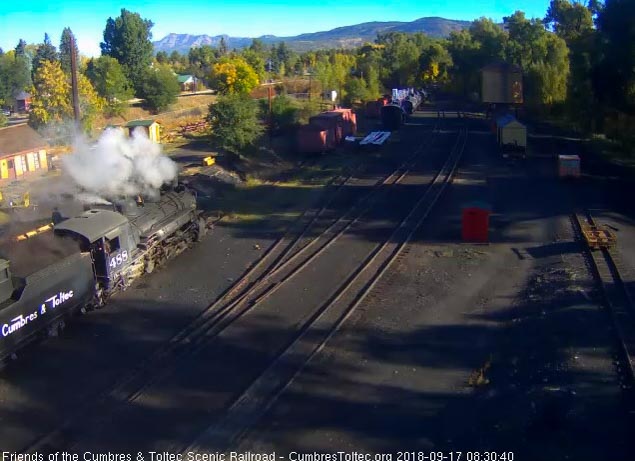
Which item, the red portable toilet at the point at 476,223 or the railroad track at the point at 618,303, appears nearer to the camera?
the railroad track at the point at 618,303

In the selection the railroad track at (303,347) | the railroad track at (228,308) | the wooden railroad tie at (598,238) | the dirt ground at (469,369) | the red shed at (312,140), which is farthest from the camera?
the red shed at (312,140)

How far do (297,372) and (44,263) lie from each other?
5.39m

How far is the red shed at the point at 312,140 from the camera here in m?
35.4

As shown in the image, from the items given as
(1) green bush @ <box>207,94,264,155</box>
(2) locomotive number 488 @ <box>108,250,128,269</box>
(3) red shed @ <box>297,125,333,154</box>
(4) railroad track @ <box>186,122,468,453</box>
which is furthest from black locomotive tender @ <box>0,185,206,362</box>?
(3) red shed @ <box>297,125,333,154</box>

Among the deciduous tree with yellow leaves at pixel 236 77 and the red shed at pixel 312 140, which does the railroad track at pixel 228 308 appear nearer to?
the red shed at pixel 312 140

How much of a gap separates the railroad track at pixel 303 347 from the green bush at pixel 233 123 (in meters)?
13.5

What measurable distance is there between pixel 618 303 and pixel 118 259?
37.7 ft

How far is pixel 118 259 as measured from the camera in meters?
13.8

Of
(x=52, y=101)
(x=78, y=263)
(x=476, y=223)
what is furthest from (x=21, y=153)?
(x=476, y=223)

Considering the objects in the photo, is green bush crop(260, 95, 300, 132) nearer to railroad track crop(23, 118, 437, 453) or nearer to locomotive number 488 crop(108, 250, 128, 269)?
railroad track crop(23, 118, 437, 453)

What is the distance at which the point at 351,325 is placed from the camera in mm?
12656

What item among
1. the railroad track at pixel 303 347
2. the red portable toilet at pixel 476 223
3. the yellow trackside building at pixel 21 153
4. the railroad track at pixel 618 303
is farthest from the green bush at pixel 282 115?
the railroad track at pixel 618 303

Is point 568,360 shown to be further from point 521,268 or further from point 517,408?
point 521,268

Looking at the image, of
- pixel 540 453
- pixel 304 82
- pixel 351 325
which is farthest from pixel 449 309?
pixel 304 82
